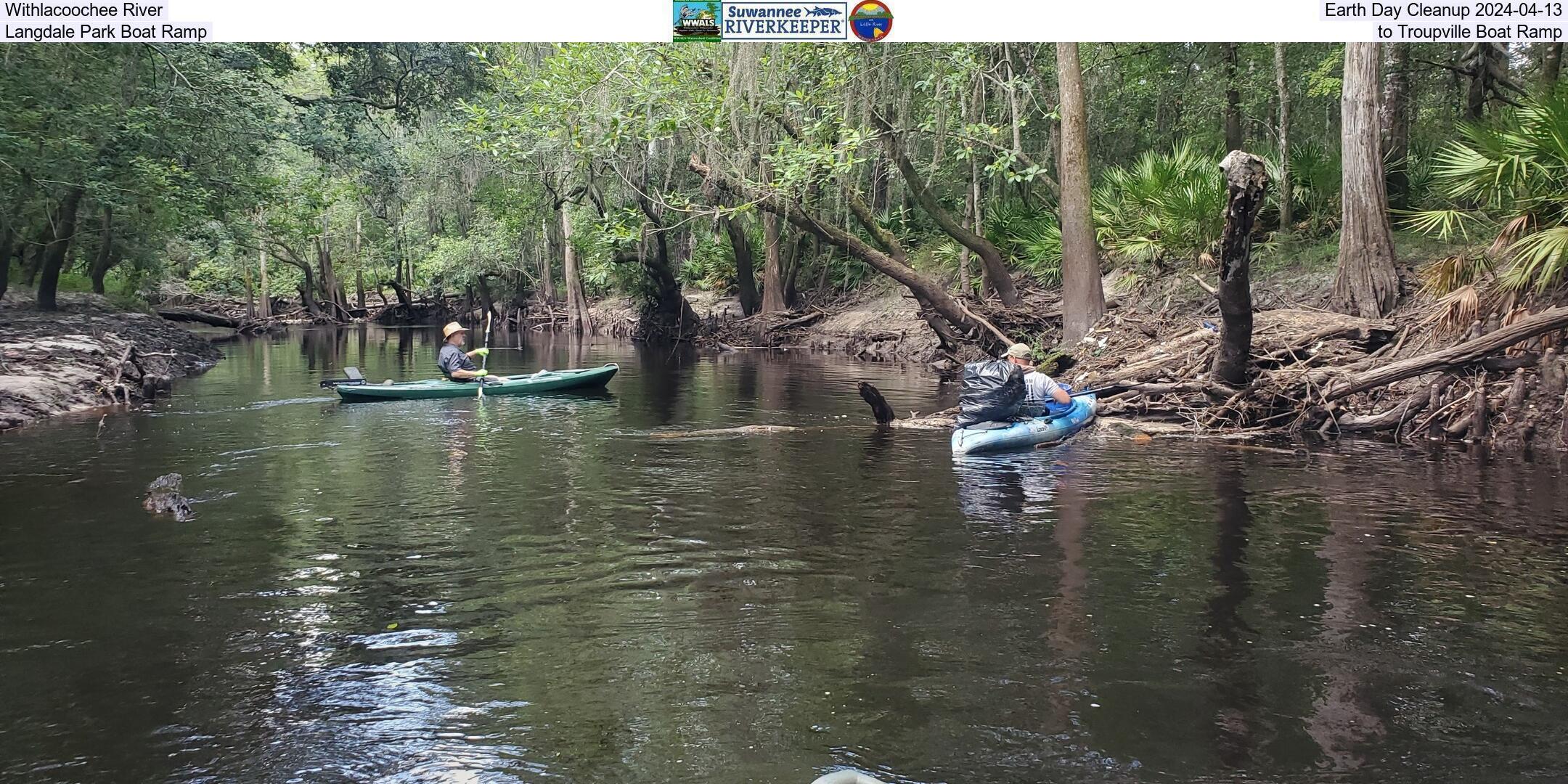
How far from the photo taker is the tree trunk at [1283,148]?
1772cm

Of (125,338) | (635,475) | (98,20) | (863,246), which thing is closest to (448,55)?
(125,338)

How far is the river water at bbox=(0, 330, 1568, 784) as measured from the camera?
16.3ft

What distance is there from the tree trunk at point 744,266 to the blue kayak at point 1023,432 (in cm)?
1818

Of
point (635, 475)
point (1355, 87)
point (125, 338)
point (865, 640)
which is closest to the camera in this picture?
point (865, 640)

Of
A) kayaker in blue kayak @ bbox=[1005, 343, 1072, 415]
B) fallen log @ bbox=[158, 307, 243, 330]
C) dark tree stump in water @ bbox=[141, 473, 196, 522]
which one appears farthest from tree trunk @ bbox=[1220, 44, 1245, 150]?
fallen log @ bbox=[158, 307, 243, 330]

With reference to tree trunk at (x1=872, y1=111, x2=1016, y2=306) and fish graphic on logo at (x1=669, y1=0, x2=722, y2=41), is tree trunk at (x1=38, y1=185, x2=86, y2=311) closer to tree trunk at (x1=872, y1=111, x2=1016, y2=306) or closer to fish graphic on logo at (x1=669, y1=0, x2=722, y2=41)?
fish graphic on logo at (x1=669, y1=0, x2=722, y2=41)

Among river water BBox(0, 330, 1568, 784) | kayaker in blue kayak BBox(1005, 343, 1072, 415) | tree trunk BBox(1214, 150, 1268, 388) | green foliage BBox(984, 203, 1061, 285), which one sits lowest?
river water BBox(0, 330, 1568, 784)

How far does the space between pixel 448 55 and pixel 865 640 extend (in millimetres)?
21552

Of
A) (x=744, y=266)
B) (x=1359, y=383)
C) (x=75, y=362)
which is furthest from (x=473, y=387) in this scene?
(x=744, y=266)

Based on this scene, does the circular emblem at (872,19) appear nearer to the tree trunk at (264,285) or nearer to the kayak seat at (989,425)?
the kayak seat at (989,425)

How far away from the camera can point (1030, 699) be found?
5.47 m

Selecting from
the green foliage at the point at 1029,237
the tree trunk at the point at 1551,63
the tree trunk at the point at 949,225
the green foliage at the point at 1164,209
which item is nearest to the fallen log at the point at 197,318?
the green foliage at the point at 1029,237

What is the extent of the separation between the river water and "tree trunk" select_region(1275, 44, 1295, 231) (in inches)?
287

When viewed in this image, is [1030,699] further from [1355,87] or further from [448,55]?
[448,55]
